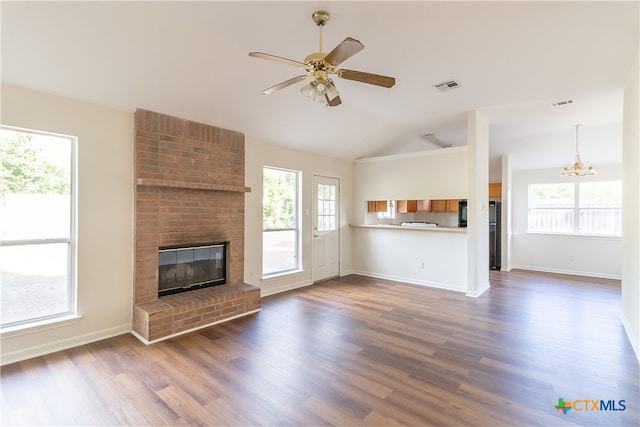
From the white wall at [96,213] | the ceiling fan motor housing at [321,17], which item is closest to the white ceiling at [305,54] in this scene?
the ceiling fan motor housing at [321,17]

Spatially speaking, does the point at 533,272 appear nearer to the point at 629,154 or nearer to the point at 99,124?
the point at 629,154

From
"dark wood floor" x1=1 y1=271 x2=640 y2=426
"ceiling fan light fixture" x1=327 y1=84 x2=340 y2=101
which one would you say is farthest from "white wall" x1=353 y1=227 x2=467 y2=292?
"ceiling fan light fixture" x1=327 y1=84 x2=340 y2=101

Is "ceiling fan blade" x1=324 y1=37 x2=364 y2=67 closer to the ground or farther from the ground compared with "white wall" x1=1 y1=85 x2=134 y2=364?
farther from the ground

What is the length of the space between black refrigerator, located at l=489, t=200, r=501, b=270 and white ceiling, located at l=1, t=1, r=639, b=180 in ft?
9.09

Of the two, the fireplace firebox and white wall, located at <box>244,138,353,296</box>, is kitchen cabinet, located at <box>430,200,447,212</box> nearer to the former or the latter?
white wall, located at <box>244,138,353,296</box>

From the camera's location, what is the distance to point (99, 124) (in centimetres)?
328

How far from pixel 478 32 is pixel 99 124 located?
385 cm

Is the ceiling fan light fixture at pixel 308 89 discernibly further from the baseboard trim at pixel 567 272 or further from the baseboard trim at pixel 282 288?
the baseboard trim at pixel 567 272

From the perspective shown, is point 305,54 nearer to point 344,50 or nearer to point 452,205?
point 344,50

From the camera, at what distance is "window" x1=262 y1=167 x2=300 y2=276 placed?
201 inches

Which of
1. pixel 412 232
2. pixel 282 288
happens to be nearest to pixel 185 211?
pixel 282 288

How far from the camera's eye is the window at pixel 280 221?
5.09 meters

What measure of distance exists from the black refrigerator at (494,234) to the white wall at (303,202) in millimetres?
3306

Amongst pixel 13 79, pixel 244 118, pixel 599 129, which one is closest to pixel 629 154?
pixel 599 129
